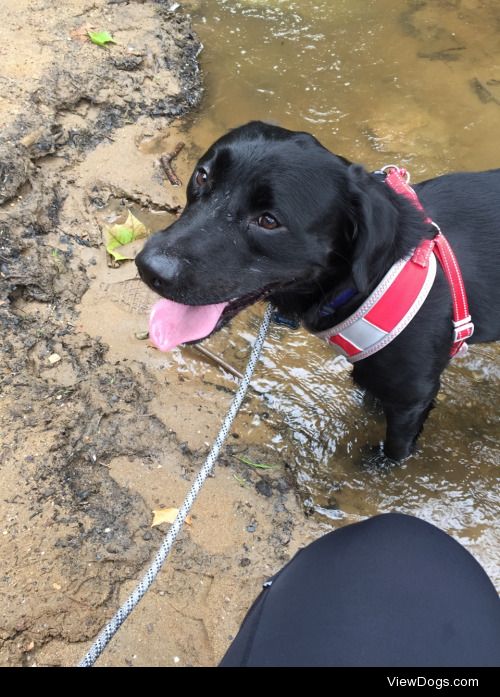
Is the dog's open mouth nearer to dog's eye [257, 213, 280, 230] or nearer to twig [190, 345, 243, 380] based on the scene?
dog's eye [257, 213, 280, 230]

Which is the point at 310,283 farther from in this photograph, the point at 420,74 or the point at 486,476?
the point at 420,74

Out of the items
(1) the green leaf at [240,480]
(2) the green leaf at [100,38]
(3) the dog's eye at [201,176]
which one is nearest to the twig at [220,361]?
(1) the green leaf at [240,480]

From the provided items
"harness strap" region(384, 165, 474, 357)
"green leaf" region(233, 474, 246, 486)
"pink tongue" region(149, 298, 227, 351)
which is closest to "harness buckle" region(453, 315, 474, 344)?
"harness strap" region(384, 165, 474, 357)

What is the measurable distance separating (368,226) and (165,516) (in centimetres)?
143

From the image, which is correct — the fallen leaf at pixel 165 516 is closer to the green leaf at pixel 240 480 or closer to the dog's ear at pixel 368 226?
the green leaf at pixel 240 480

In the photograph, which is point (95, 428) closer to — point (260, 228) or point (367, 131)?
A: point (260, 228)

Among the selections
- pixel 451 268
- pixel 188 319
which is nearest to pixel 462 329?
pixel 451 268

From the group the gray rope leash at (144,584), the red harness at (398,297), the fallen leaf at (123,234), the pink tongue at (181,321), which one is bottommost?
the fallen leaf at (123,234)

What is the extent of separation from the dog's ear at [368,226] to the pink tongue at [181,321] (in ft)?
1.69

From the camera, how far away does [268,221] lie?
6.42 feet

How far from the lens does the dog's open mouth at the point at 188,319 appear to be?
204 centimetres

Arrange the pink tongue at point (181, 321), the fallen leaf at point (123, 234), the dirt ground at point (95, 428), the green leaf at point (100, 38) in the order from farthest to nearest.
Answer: the green leaf at point (100, 38) < the fallen leaf at point (123, 234) < the dirt ground at point (95, 428) < the pink tongue at point (181, 321)

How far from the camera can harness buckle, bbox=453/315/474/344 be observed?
2285 millimetres

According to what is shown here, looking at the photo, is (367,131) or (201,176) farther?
(367,131)
